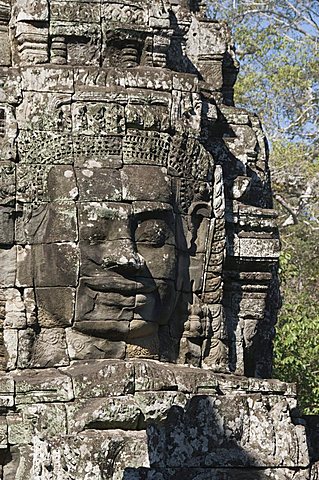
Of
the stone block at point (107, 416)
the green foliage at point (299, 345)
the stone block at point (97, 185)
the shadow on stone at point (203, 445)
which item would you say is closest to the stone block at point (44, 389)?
the stone block at point (107, 416)

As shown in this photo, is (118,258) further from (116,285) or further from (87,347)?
(87,347)

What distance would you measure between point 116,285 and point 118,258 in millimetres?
212

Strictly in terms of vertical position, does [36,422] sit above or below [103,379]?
below

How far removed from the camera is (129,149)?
39.9 feet

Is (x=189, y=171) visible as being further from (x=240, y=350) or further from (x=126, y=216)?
(x=240, y=350)

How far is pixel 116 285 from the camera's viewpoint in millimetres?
11859

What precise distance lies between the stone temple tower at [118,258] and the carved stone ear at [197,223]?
0.04 feet

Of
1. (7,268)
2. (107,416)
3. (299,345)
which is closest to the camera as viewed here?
(107,416)

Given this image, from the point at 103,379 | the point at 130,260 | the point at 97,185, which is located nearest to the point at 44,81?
the point at 97,185

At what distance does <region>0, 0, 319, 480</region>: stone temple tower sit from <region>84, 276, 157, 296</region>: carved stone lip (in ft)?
0.04

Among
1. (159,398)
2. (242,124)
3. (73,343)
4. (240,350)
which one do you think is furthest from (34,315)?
(242,124)

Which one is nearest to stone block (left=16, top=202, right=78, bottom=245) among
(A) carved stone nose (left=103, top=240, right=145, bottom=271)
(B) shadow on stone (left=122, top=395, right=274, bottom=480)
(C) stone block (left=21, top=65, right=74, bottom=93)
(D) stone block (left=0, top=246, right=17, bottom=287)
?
(D) stone block (left=0, top=246, right=17, bottom=287)

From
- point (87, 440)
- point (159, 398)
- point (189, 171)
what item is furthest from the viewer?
point (189, 171)

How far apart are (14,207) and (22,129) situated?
620mm
